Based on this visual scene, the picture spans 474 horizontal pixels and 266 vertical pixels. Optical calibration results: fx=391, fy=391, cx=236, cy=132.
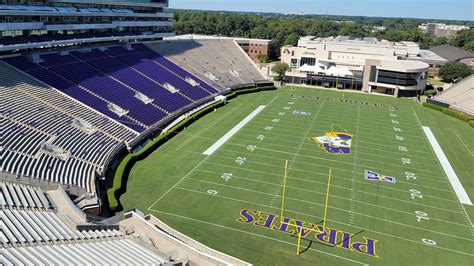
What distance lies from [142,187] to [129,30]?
36172 mm

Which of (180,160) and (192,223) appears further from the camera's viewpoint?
(180,160)

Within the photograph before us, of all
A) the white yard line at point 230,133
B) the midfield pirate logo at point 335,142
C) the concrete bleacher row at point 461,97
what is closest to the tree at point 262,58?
the concrete bleacher row at point 461,97

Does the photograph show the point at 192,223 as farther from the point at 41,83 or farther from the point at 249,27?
the point at 249,27

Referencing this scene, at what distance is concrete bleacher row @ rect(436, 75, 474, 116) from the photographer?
52900mm

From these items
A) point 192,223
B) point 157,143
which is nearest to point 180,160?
point 157,143

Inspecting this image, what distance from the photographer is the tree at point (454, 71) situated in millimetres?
76062

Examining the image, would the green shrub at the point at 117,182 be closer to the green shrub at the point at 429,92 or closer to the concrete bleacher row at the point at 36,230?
the concrete bleacher row at the point at 36,230

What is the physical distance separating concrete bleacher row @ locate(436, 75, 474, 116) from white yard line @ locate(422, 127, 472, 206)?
538 inches

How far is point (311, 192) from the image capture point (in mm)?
27234

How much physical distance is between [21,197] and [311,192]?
699 inches

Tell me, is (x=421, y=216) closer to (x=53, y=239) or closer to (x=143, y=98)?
(x=53, y=239)

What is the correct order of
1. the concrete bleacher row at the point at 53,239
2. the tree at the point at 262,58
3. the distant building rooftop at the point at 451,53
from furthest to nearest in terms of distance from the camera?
the distant building rooftop at the point at 451,53, the tree at the point at 262,58, the concrete bleacher row at the point at 53,239

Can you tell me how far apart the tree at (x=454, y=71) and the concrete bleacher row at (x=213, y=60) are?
38.8 m

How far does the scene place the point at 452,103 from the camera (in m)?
55.3
